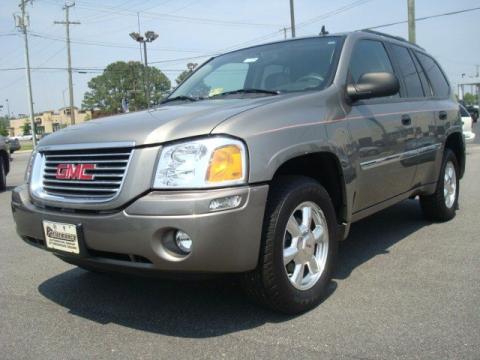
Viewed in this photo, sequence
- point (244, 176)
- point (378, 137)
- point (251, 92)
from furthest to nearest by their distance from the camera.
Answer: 1. point (378, 137)
2. point (251, 92)
3. point (244, 176)

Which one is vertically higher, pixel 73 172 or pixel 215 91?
pixel 215 91

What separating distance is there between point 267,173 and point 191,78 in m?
2.21

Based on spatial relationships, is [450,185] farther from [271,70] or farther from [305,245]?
[305,245]

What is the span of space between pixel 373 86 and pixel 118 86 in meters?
99.1

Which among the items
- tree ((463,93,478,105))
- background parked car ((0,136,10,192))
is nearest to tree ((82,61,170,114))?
tree ((463,93,478,105))

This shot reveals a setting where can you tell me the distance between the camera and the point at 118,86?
322 ft

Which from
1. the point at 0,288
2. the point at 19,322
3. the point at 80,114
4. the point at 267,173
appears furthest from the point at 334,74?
the point at 80,114

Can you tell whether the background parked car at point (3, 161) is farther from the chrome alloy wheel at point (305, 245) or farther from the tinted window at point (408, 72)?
the chrome alloy wheel at point (305, 245)

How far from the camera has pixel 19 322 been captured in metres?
3.18

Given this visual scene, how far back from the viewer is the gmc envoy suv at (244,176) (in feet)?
8.68

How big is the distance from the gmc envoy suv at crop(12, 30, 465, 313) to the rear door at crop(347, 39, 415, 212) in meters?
0.01

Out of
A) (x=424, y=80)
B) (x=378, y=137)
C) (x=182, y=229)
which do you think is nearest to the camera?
(x=182, y=229)

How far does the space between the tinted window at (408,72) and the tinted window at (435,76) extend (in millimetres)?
333

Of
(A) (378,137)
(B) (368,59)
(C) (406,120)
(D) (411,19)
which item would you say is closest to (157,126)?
(A) (378,137)
